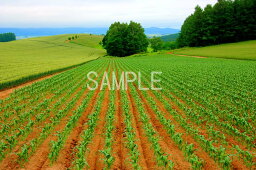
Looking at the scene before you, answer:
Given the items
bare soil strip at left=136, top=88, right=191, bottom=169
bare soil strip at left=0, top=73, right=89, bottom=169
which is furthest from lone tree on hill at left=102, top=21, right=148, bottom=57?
bare soil strip at left=0, top=73, right=89, bottom=169

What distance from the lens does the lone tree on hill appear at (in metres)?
82.9

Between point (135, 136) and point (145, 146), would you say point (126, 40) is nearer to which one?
point (135, 136)

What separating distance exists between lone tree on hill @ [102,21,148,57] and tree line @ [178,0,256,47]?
2152 cm

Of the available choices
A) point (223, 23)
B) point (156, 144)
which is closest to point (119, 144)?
point (156, 144)

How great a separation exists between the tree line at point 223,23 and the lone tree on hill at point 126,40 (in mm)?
21523

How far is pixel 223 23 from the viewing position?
7344 centimetres

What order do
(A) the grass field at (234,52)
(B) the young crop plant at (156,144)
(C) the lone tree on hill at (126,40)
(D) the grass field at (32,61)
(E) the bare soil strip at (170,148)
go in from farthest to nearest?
1. (C) the lone tree on hill at (126,40)
2. (A) the grass field at (234,52)
3. (D) the grass field at (32,61)
4. (E) the bare soil strip at (170,148)
5. (B) the young crop plant at (156,144)

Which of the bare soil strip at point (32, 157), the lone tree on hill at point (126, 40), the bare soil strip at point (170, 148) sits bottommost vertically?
the bare soil strip at point (170, 148)

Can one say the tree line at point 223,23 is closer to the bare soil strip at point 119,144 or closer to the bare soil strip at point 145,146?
the bare soil strip at point 145,146

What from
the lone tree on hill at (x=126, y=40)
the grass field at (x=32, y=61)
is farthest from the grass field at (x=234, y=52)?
the grass field at (x=32, y=61)


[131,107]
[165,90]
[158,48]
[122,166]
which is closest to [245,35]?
[158,48]

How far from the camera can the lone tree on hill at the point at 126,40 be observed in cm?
8294

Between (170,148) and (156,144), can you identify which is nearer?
(156,144)

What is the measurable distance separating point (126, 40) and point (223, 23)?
39.9 metres
